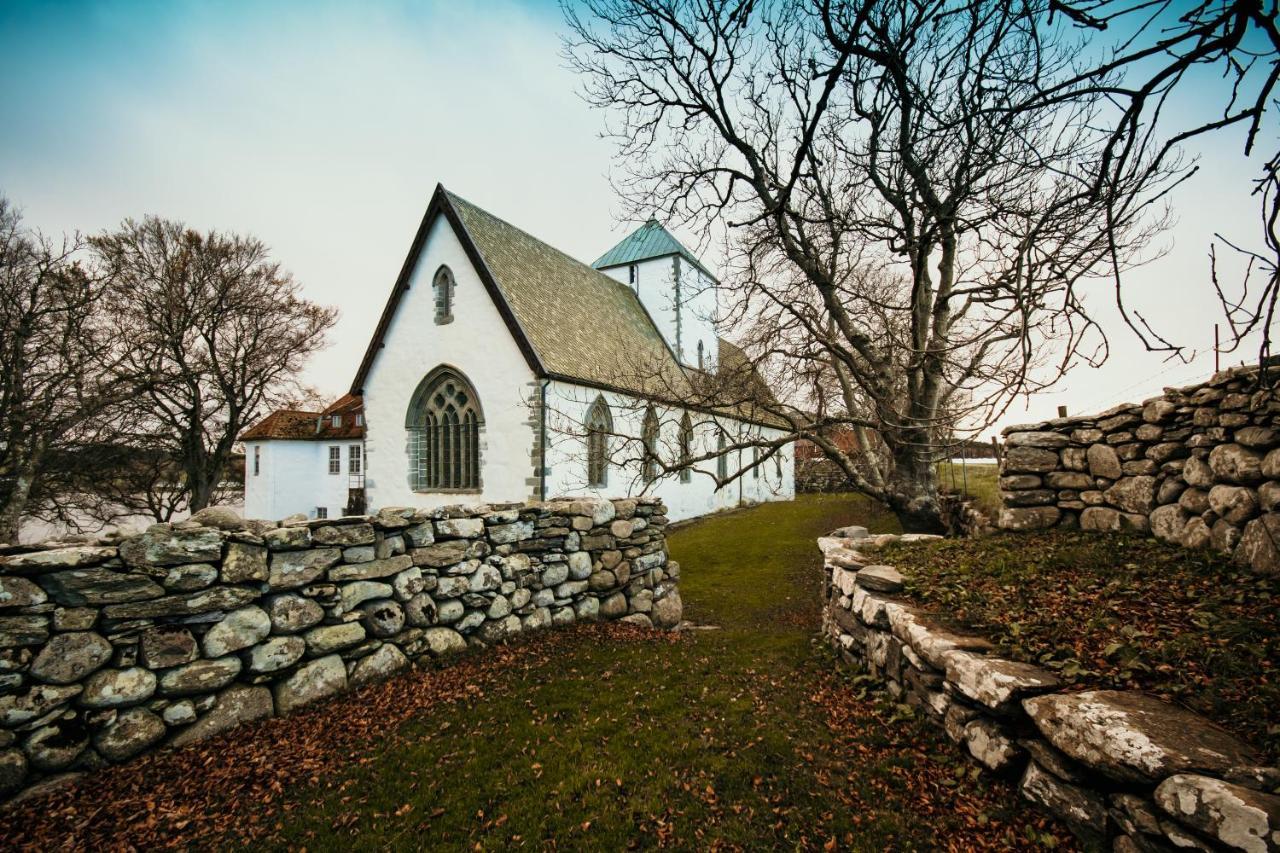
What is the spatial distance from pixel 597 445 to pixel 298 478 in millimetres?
19615

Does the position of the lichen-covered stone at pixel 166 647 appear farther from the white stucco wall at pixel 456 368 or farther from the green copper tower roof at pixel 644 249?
the green copper tower roof at pixel 644 249

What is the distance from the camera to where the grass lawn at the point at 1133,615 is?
289 cm

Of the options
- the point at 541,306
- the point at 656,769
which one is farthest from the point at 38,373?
the point at 656,769

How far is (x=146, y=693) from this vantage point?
4.06m

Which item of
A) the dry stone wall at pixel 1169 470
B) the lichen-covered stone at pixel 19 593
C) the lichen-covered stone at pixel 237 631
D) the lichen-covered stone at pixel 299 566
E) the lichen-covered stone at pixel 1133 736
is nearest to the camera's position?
the lichen-covered stone at pixel 1133 736

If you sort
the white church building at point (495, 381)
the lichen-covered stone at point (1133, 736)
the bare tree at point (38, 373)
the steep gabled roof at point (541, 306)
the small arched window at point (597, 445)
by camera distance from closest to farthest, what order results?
the lichen-covered stone at point (1133, 736) < the bare tree at point (38, 373) < the white church building at point (495, 381) < the steep gabled roof at point (541, 306) < the small arched window at point (597, 445)

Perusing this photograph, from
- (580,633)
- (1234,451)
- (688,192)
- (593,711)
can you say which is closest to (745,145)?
(688,192)

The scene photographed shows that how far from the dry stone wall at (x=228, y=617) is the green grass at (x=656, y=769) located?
1193 mm

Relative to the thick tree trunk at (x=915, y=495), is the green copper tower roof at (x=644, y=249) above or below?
above

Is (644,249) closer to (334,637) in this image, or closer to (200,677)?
(334,637)

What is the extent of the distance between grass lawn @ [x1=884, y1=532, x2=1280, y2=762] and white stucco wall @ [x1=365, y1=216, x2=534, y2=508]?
437 inches

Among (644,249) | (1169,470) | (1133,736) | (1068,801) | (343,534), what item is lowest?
(1068,801)

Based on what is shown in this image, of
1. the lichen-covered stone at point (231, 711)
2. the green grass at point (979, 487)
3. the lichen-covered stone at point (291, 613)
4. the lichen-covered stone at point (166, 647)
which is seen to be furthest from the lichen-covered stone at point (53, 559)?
the green grass at point (979, 487)

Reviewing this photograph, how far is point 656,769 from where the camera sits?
3.99 meters
